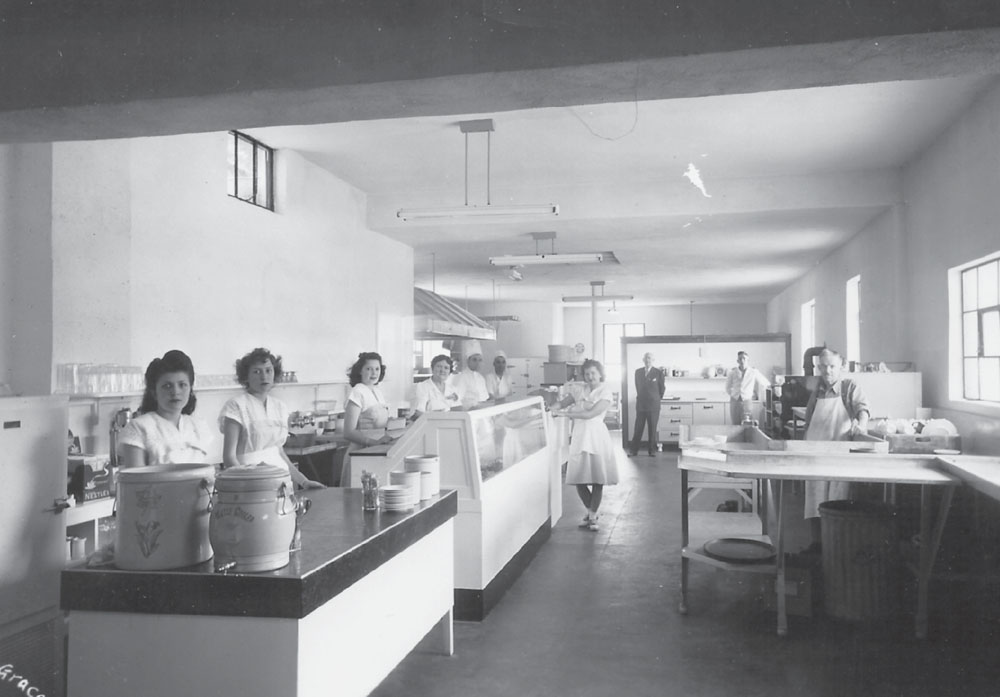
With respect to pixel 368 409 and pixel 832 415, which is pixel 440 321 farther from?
pixel 832 415

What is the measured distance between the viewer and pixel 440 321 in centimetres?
1088

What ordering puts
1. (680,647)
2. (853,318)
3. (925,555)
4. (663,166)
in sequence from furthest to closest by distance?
(853,318) → (663,166) → (925,555) → (680,647)

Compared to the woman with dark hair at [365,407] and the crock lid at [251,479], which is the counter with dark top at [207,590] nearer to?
the crock lid at [251,479]

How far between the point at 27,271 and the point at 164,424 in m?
1.92

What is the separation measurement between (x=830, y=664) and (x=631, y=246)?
303 inches

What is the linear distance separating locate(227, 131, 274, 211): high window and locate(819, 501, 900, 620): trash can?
17.7 ft

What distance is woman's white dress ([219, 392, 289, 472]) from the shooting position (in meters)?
4.29

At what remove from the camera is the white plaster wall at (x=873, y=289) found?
778 cm

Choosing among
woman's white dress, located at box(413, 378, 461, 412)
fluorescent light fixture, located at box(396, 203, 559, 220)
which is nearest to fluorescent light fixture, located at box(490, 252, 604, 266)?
woman's white dress, located at box(413, 378, 461, 412)

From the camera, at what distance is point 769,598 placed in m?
4.87

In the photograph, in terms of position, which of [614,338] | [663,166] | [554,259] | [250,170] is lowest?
[614,338]

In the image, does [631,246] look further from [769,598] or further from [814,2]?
[814,2]

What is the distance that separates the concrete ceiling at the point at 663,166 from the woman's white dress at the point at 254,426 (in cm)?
308

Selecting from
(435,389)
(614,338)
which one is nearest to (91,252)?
(435,389)
